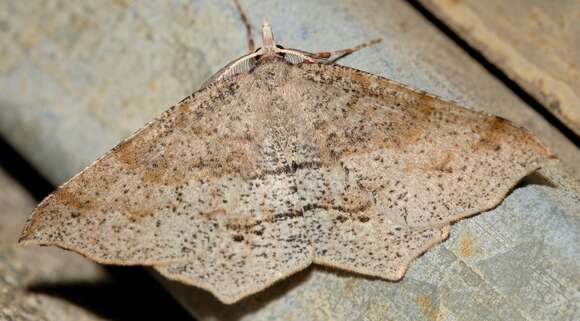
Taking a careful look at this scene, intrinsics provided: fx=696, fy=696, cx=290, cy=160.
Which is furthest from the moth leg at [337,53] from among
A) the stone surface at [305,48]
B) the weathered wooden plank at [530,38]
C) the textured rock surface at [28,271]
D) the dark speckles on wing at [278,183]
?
the textured rock surface at [28,271]

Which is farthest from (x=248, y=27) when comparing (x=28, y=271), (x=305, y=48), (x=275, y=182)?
(x=28, y=271)

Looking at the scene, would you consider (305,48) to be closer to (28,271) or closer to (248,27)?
(248,27)

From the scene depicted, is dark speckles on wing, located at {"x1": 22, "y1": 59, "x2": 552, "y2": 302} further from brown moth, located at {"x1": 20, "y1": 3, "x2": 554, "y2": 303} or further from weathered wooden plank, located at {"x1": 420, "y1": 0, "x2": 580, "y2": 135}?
weathered wooden plank, located at {"x1": 420, "y1": 0, "x2": 580, "y2": 135}

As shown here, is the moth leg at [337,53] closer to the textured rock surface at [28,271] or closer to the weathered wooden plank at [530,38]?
the weathered wooden plank at [530,38]

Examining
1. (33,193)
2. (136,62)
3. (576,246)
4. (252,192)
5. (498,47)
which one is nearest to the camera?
(576,246)

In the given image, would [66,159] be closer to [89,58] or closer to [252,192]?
[89,58]

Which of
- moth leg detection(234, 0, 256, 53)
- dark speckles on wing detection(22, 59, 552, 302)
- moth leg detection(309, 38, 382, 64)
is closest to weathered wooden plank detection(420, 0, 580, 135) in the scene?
moth leg detection(309, 38, 382, 64)

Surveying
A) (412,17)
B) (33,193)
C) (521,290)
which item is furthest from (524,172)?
(33,193)
